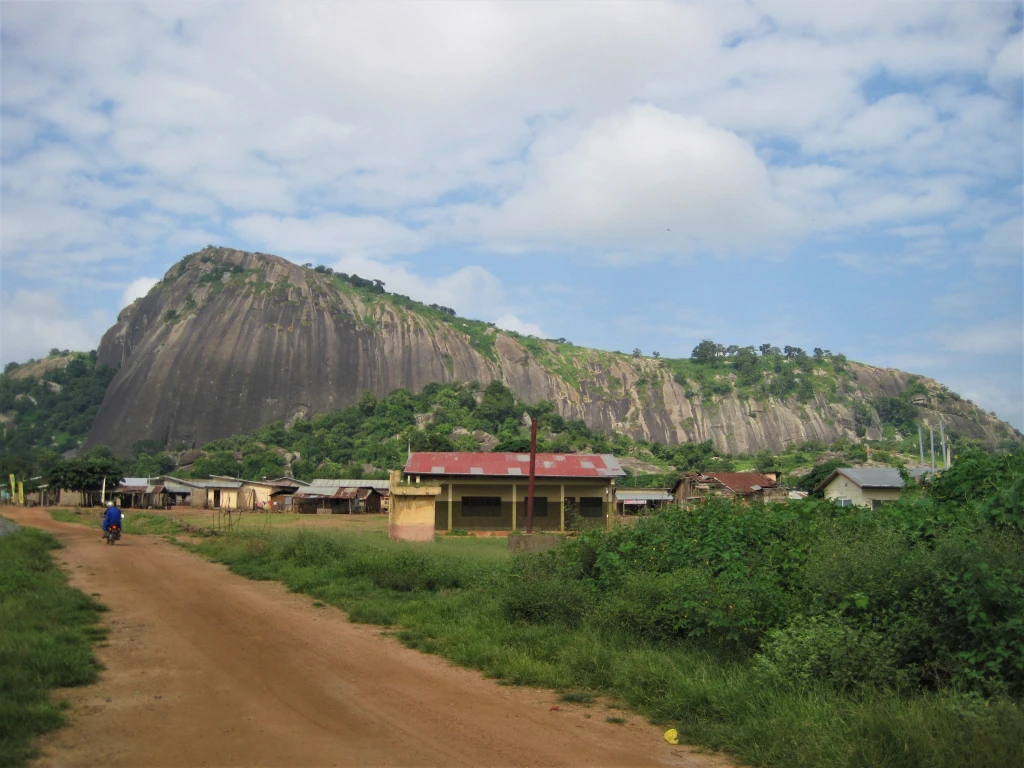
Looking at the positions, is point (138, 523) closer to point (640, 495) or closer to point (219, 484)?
point (219, 484)

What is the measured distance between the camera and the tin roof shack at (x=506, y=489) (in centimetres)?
3638

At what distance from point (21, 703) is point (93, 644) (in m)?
2.68

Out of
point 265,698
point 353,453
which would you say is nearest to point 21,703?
point 265,698

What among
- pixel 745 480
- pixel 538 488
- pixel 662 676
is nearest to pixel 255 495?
pixel 538 488

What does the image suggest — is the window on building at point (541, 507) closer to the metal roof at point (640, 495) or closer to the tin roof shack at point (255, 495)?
the metal roof at point (640, 495)

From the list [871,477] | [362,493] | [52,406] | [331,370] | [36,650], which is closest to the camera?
[36,650]

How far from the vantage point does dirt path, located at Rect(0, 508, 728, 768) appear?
16.8 feet

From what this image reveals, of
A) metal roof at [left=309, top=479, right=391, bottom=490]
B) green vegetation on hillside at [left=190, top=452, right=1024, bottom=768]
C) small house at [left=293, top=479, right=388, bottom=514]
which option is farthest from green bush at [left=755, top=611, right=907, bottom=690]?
metal roof at [left=309, top=479, right=391, bottom=490]

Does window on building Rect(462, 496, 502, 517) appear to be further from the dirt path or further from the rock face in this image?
the rock face

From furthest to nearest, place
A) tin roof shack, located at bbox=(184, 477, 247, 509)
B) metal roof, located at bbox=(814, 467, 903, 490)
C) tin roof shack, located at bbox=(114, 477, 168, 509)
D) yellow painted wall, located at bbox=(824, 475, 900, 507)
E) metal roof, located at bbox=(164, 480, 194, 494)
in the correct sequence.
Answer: metal roof, located at bbox=(164, 480, 194, 494) < tin roof shack, located at bbox=(184, 477, 247, 509) < tin roof shack, located at bbox=(114, 477, 168, 509) < yellow painted wall, located at bbox=(824, 475, 900, 507) < metal roof, located at bbox=(814, 467, 903, 490)

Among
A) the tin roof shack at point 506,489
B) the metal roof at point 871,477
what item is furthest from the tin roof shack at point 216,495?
the metal roof at point 871,477

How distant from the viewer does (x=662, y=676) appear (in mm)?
6582

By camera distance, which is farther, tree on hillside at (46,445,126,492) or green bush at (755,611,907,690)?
tree on hillside at (46,445,126,492)

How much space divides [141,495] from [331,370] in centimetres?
4321
